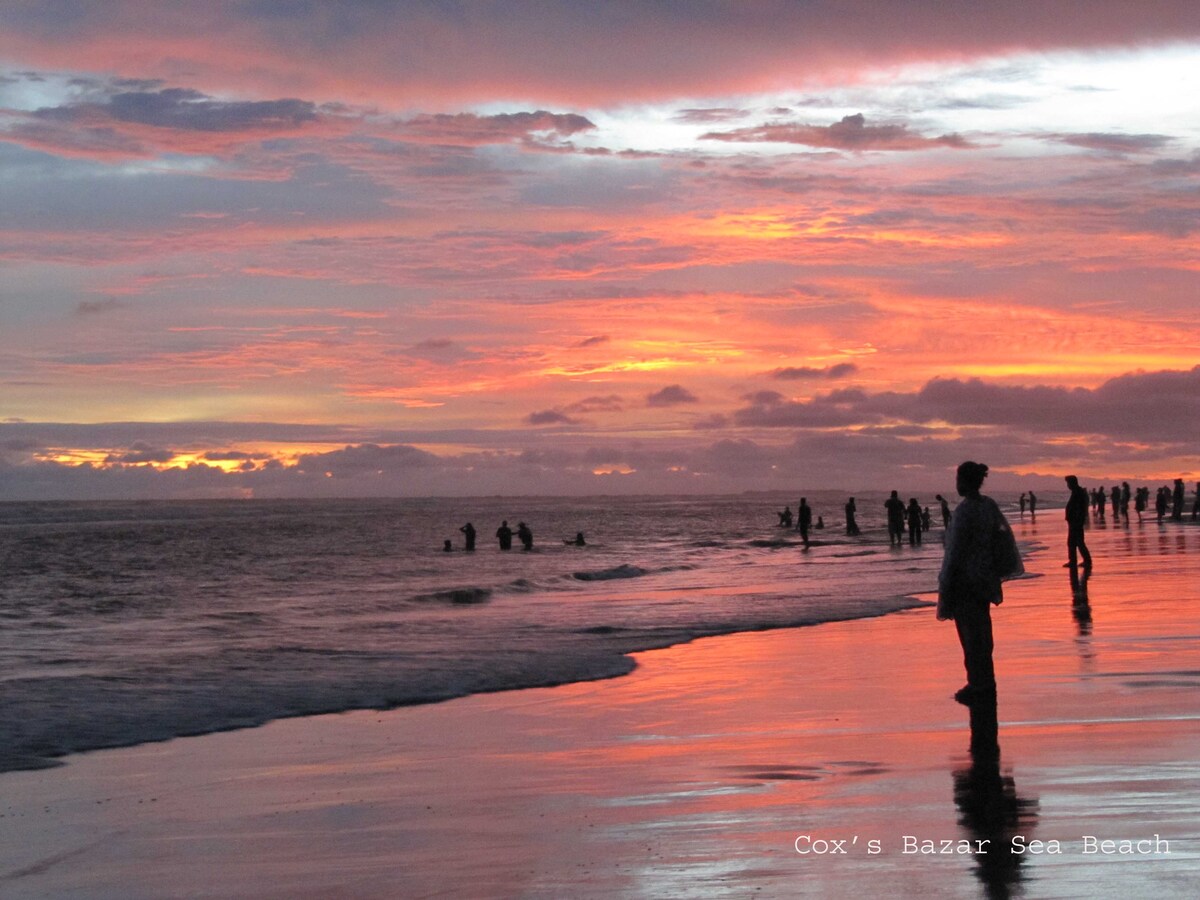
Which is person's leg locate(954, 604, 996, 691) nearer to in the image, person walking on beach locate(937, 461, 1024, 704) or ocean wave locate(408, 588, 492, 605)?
person walking on beach locate(937, 461, 1024, 704)

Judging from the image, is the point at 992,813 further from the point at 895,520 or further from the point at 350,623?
the point at 895,520

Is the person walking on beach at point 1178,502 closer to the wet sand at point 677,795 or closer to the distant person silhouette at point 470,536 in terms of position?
the distant person silhouette at point 470,536

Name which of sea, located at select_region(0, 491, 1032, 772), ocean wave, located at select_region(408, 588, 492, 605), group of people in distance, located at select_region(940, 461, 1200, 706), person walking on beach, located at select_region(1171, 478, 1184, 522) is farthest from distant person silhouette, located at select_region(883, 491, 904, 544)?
group of people in distance, located at select_region(940, 461, 1200, 706)

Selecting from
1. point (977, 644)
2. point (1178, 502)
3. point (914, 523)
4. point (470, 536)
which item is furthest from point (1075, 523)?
point (1178, 502)

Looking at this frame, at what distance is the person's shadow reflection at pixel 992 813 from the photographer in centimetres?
507

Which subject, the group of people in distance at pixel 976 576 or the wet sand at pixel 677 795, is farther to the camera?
the group of people in distance at pixel 976 576

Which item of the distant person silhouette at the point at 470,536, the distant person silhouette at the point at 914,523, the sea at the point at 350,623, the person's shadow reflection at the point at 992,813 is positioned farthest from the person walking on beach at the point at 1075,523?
the distant person silhouette at the point at 470,536

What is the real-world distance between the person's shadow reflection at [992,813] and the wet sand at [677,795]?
0.02 metres

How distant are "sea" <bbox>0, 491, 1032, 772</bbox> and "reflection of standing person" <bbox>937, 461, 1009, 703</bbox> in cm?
490

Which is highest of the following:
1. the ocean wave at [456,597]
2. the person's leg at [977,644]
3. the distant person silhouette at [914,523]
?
the person's leg at [977,644]

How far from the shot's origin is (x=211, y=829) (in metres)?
6.69

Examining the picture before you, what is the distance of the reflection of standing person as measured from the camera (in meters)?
8.95

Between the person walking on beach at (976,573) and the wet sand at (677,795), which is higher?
the person walking on beach at (976,573)

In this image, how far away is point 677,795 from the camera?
6.91 metres
